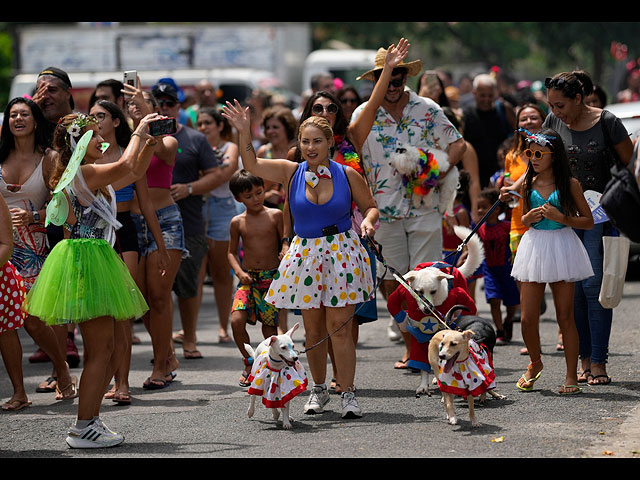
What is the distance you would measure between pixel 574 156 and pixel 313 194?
2034mm

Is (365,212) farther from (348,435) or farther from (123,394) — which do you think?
(123,394)

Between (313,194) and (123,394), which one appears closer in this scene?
(313,194)

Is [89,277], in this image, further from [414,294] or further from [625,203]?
[625,203]

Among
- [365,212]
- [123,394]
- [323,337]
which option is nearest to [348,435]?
[323,337]

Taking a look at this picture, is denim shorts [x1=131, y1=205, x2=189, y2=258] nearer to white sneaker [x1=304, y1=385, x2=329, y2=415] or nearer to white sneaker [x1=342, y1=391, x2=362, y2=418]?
white sneaker [x1=304, y1=385, x2=329, y2=415]

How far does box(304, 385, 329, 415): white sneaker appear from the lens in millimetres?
7289

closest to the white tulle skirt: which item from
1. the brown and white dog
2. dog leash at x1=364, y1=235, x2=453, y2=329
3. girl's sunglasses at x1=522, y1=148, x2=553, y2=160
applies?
girl's sunglasses at x1=522, y1=148, x2=553, y2=160

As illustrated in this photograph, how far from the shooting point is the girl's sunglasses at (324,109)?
8039 millimetres

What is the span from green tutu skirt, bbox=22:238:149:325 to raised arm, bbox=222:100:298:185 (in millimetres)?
1184

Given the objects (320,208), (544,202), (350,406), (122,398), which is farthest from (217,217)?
(350,406)

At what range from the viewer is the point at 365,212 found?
7.36m

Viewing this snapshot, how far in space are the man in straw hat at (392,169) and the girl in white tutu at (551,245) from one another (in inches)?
45.5

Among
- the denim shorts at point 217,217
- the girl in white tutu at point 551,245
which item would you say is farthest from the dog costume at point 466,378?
the denim shorts at point 217,217

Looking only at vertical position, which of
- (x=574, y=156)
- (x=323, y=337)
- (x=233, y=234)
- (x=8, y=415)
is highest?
(x=574, y=156)
